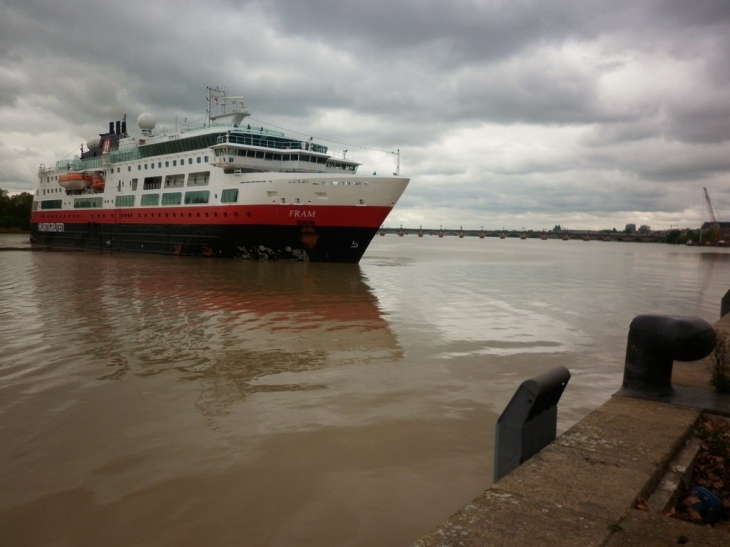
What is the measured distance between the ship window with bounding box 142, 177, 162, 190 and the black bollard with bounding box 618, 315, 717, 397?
44186 mm

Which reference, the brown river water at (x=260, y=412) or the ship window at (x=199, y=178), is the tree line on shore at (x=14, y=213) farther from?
the brown river water at (x=260, y=412)

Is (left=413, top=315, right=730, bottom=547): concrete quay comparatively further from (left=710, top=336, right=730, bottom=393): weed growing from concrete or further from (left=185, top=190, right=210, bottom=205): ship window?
(left=185, top=190, right=210, bottom=205): ship window

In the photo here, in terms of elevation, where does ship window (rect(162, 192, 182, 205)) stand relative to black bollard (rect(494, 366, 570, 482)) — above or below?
above

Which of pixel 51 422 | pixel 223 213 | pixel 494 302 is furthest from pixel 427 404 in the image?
pixel 223 213

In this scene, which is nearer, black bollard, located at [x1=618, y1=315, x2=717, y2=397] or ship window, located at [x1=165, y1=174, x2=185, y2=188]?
black bollard, located at [x1=618, y1=315, x2=717, y2=397]

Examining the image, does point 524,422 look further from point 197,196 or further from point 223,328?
point 197,196

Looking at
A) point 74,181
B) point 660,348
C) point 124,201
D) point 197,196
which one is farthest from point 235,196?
point 660,348

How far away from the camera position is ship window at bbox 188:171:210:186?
3897 centimetres

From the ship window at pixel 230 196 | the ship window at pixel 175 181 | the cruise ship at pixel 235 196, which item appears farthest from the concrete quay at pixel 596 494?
the ship window at pixel 175 181

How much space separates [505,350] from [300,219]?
24.9 meters

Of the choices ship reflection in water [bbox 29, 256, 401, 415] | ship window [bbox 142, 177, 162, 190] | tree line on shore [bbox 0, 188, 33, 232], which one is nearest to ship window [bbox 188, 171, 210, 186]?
ship window [bbox 142, 177, 162, 190]

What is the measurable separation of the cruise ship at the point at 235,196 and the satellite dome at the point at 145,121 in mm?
99

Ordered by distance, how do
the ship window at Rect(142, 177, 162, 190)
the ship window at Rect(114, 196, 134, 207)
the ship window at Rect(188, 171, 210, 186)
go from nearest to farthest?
the ship window at Rect(188, 171, 210, 186)
the ship window at Rect(142, 177, 162, 190)
the ship window at Rect(114, 196, 134, 207)

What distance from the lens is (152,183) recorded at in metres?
45.1
